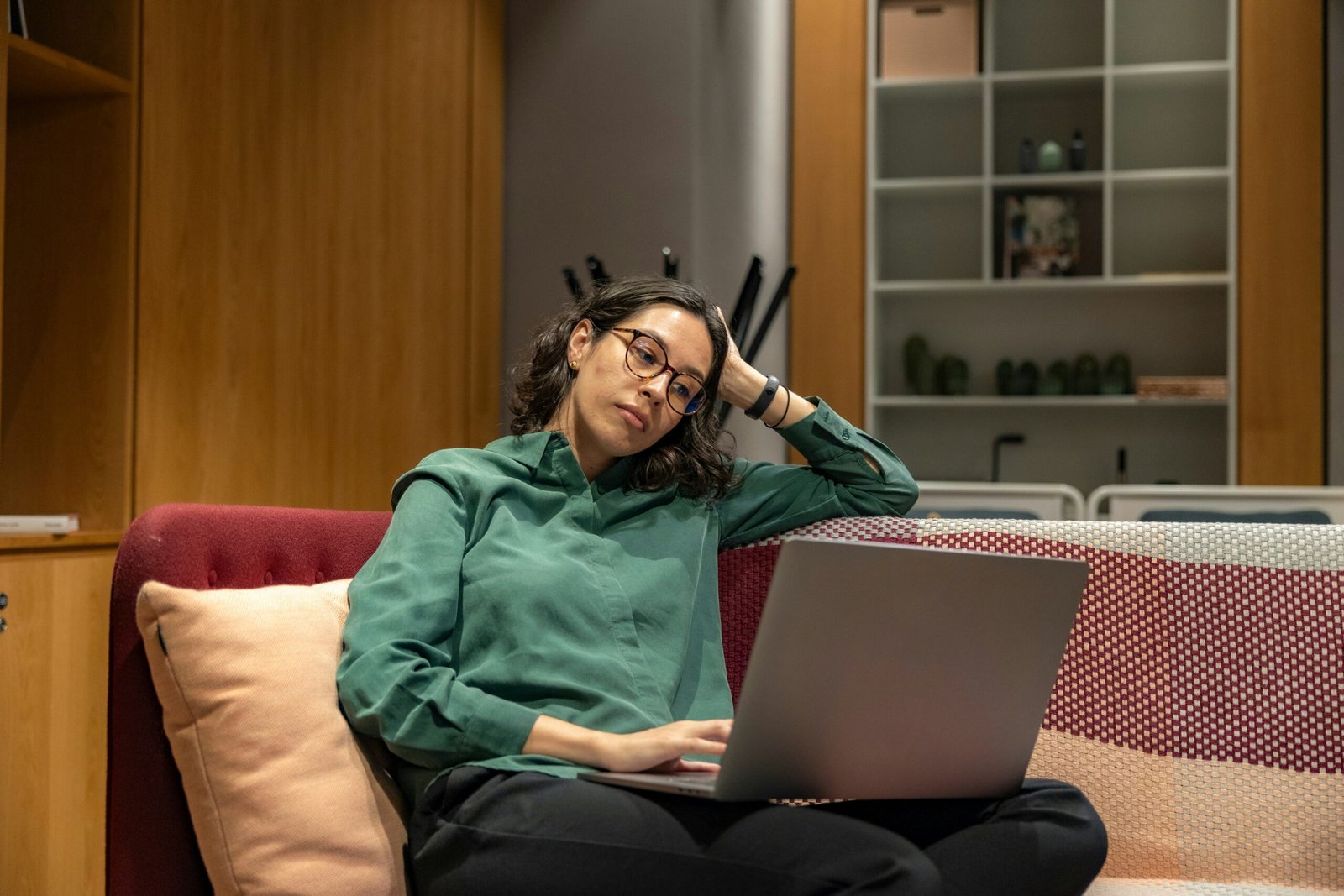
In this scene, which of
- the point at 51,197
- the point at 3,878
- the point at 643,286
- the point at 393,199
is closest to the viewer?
the point at 643,286

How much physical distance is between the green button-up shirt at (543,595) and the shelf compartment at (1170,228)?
386 centimetres

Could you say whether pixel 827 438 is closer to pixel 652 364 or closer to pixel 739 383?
pixel 739 383

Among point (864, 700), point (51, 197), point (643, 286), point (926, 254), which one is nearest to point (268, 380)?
point (51, 197)

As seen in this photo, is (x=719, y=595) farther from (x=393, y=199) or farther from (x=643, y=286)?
(x=393, y=199)

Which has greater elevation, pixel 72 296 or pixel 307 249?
pixel 307 249

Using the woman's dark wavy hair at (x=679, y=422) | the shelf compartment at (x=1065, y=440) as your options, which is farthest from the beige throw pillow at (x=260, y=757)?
the shelf compartment at (x=1065, y=440)

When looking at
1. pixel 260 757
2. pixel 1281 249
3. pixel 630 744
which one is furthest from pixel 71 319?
pixel 1281 249

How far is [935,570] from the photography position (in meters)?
1.04

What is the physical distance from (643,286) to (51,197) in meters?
1.42

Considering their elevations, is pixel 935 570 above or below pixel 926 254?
below

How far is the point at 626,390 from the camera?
152 centimetres

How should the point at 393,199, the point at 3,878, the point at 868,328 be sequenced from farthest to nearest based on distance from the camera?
1. the point at 868,328
2. the point at 393,199
3. the point at 3,878

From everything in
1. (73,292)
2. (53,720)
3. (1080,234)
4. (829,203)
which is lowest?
(53,720)

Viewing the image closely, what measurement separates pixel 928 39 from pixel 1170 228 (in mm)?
1237
